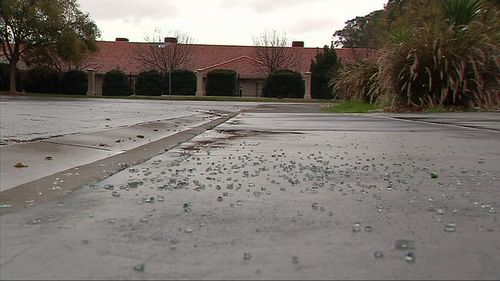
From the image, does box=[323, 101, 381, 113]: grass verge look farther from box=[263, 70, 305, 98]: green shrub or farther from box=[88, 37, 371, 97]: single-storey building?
box=[88, 37, 371, 97]: single-storey building

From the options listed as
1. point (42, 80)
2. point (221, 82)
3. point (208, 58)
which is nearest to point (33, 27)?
point (42, 80)

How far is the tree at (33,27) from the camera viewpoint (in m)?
53.9

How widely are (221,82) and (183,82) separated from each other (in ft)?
13.0

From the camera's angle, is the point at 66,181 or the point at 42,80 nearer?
the point at 66,181

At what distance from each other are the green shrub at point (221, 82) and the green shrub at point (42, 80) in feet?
49.9

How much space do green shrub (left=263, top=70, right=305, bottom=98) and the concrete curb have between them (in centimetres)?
5164

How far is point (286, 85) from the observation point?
58.8m

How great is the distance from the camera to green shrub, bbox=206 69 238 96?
59656 mm

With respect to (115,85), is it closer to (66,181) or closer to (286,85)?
(286,85)

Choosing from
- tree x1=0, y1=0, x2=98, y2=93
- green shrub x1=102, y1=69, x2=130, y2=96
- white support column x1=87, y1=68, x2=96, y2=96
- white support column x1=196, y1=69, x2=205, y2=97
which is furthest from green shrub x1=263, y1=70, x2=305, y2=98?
tree x1=0, y1=0, x2=98, y2=93

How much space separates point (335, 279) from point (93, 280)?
3.72 ft

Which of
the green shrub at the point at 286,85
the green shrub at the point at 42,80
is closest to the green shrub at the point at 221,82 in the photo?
the green shrub at the point at 286,85

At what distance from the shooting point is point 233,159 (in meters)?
6.70

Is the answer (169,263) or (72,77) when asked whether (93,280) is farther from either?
(72,77)
